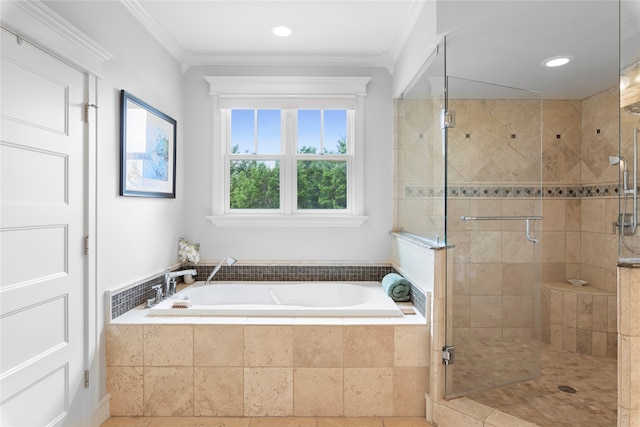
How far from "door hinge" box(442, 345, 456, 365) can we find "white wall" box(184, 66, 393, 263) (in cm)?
119

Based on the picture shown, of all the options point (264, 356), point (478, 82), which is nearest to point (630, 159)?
point (478, 82)

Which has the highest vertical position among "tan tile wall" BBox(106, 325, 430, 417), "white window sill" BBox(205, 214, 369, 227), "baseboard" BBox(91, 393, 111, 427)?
"white window sill" BBox(205, 214, 369, 227)

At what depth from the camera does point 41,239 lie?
66.6 inches

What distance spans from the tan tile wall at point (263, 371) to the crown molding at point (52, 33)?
1.50 meters

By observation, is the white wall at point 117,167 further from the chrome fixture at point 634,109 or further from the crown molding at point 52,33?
the chrome fixture at point 634,109

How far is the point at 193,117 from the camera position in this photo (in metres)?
3.24

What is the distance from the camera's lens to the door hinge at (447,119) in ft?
7.13

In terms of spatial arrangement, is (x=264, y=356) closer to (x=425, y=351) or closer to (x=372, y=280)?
(x=425, y=351)

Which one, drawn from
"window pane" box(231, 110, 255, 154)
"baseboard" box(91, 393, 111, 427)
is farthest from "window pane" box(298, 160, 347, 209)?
"baseboard" box(91, 393, 111, 427)

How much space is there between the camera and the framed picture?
2.31 metres

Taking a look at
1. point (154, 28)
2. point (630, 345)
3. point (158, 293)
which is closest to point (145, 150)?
point (154, 28)

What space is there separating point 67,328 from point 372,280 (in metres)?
2.22

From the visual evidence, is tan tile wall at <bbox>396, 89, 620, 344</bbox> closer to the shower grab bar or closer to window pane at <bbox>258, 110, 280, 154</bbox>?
the shower grab bar

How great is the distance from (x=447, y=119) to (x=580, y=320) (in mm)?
2164
